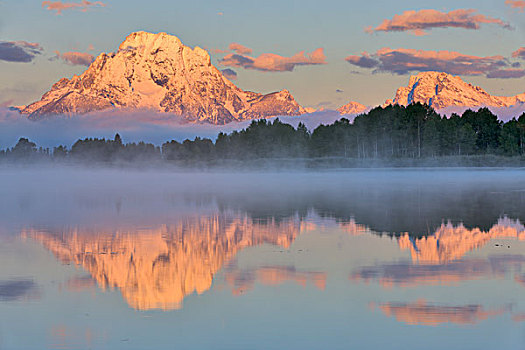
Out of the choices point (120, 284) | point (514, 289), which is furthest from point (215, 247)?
point (514, 289)

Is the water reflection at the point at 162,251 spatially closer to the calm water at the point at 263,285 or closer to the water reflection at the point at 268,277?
the calm water at the point at 263,285

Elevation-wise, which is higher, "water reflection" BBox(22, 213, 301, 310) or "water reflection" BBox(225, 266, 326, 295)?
"water reflection" BBox(22, 213, 301, 310)

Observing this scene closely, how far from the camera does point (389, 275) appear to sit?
20516 mm

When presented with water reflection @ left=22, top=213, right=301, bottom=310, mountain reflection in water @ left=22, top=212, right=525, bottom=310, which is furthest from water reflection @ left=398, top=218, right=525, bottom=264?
water reflection @ left=22, top=213, right=301, bottom=310

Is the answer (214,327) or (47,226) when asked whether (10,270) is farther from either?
(47,226)

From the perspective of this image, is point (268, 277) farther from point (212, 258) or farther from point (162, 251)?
point (162, 251)

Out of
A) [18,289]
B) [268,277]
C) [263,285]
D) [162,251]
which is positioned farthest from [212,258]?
[18,289]

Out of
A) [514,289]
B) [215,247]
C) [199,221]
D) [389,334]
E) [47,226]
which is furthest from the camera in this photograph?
[199,221]

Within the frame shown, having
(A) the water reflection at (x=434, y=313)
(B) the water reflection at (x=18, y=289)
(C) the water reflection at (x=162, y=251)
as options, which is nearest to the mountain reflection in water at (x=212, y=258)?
(C) the water reflection at (x=162, y=251)

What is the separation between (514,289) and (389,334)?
5.89 metres

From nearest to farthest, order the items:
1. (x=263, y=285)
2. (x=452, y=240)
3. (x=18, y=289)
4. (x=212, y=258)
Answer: (x=18, y=289) < (x=263, y=285) < (x=212, y=258) < (x=452, y=240)

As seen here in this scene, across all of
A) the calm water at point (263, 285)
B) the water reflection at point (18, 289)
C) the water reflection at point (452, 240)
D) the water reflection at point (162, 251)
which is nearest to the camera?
the calm water at point (263, 285)

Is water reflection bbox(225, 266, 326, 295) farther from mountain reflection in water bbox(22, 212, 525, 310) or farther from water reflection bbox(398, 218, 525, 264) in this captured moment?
water reflection bbox(398, 218, 525, 264)

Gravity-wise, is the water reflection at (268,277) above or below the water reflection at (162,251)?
below
